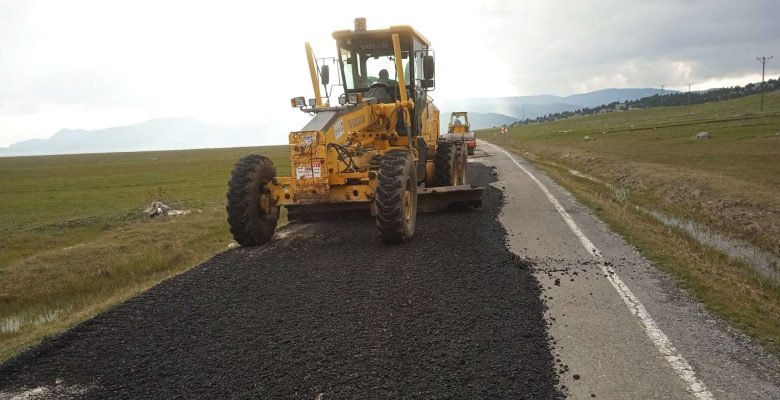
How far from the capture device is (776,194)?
15.8 m

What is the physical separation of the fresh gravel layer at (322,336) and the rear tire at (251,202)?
1.00 meters

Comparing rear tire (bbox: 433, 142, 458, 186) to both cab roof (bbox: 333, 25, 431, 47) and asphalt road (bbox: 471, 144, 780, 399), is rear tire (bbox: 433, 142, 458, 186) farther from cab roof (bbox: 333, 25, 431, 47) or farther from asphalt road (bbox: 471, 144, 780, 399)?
asphalt road (bbox: 471, 144, 780, 399)

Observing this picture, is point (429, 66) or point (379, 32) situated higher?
point (379, 32)

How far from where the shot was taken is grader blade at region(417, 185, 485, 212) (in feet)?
34.3

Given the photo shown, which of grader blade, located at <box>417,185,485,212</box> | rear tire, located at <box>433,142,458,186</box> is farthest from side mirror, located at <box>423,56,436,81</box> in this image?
rear tire, located at <box>433,142,458,186</box>

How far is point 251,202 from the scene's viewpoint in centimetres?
841

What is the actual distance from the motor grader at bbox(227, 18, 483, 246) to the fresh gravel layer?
1.04 meters

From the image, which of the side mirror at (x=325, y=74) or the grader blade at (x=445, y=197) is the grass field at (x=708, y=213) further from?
the side mirror at (x=325, y=74)

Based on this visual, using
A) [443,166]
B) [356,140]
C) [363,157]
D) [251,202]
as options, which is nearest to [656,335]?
[363,157]

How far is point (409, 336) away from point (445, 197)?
6.13 metres

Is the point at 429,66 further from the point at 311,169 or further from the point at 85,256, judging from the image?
the point at 85,256

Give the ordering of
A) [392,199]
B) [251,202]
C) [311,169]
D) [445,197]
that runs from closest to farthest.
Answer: [392,199], [311,169], [251,202], [445,197]

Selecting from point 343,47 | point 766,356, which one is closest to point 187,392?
point 766,356

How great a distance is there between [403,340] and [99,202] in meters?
23.8
